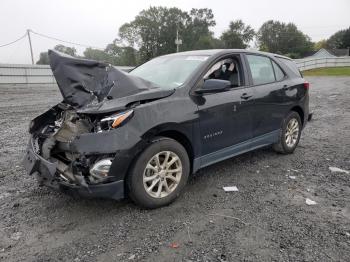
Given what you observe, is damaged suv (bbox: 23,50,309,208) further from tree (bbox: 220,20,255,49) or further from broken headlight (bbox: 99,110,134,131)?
tree (bbox: 220,20,255,49)

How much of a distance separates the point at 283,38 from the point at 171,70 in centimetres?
8513

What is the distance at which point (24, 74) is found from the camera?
16.1 m

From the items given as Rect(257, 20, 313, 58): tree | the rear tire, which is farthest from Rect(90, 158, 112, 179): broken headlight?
Rect(257, 20, 313, 58): tree

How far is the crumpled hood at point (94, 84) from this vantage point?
11.2 ft

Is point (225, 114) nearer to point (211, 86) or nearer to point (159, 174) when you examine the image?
point (211, 86)

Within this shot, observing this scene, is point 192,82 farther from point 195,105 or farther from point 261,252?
point 261,252

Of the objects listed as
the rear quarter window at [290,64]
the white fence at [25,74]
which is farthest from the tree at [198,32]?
the rear quarter window at [290,64]

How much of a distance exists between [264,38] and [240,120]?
85.0m

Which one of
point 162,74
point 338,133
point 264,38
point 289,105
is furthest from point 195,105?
point 264,38

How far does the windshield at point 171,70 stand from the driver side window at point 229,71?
224 millimetres

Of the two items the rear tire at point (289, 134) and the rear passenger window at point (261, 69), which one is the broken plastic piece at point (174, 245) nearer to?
the rear passenger window at point (261, 69)

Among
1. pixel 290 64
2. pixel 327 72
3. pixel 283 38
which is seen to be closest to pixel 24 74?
pixel 290 64

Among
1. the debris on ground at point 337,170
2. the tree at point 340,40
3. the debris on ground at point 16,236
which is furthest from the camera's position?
the tree at point 340,40

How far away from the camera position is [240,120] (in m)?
4.30
